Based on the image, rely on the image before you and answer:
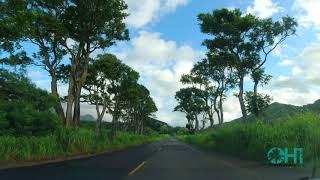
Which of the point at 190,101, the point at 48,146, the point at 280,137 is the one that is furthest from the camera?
the point at 190,101

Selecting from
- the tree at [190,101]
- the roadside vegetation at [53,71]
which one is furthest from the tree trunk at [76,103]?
the tree at [190,101]

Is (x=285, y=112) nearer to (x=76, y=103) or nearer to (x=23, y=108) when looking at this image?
(x=76, y=103)

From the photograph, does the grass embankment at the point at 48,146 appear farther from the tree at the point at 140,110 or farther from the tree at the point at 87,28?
the tree at the point at 140,110

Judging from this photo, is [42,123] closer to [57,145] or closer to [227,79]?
[57,145]

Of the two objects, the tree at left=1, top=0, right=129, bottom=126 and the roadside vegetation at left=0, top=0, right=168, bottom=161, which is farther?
the tree at left=1, top=0, right=129, bottom=126

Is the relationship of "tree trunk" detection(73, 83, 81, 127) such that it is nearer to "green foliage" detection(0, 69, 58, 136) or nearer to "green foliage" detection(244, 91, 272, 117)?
"green foliage" detection(0, 69, 58, 136)

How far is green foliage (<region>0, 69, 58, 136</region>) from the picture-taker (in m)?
26.9

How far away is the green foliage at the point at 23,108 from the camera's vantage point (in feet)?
88.2

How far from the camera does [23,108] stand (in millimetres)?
28172

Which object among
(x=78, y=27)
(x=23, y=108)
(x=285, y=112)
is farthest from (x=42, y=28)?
(x=285, y=112)

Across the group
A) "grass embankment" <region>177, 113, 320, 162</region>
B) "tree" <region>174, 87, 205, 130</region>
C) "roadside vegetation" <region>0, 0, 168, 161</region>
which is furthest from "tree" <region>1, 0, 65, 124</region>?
"tree" <region>174, 87, 205, 130</region>

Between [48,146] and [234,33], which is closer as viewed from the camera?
[48,146]

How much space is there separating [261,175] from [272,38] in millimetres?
27925

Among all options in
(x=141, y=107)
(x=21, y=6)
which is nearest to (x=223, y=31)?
(x=21, y=6)
